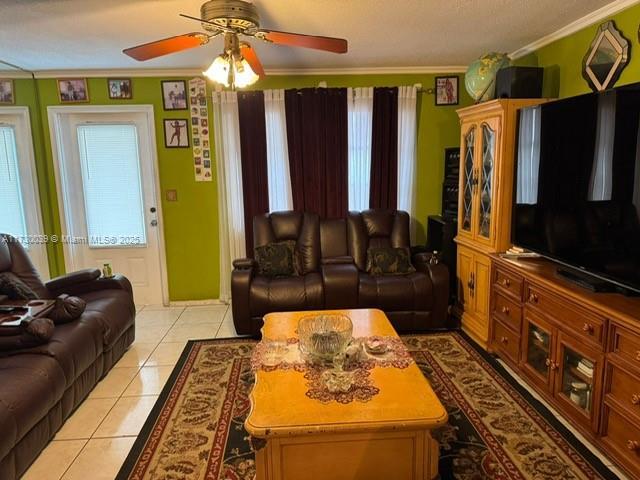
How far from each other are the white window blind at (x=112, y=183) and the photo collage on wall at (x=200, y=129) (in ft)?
1.95

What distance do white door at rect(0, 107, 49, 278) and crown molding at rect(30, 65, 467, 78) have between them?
0.54m

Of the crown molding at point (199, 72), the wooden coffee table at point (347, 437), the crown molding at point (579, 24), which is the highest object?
the crown molding at point (199, 72)

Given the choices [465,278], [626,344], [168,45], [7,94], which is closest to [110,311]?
[168,45]

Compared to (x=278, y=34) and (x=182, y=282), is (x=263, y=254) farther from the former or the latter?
(x=278, y=34)

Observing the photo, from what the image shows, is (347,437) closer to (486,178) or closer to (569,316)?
(569,316)

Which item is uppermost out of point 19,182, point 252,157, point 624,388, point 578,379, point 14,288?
point 252,157

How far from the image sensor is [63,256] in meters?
4.57

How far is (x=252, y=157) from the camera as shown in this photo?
437cm

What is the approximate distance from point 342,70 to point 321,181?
1126 mm

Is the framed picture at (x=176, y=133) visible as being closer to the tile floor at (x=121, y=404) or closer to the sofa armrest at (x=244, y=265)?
the sofa armrest at (x=244, y=265)

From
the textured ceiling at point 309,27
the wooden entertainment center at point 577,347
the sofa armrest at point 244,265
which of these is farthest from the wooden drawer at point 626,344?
the sofa armrest at point 244,265

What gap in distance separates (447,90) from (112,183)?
358 cm

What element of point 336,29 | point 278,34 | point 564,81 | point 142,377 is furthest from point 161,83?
point 564,81

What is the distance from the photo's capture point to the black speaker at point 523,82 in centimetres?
316
